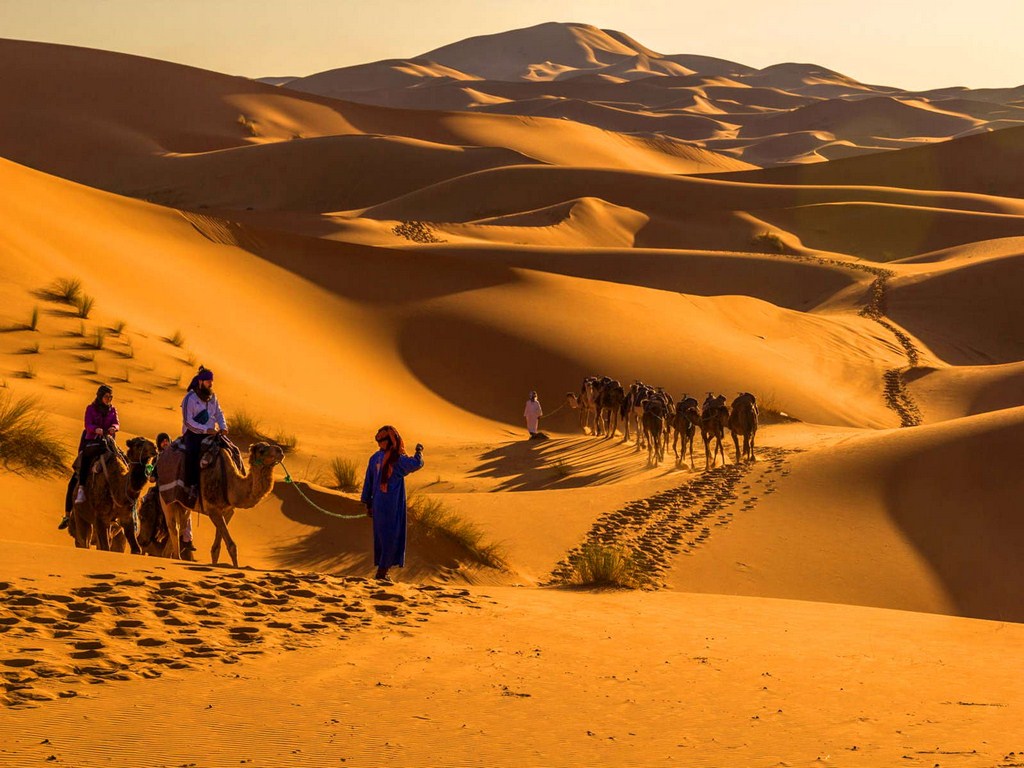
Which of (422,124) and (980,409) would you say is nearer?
(980,409)

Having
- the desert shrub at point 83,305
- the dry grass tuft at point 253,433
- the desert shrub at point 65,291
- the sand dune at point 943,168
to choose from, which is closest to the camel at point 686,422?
the dry grass tuft at point 253,433

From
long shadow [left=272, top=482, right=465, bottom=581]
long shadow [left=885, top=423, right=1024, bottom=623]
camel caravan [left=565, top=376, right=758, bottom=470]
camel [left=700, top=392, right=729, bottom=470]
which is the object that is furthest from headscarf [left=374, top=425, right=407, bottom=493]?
camel [left=700, top=392, right=729, bottom=470]

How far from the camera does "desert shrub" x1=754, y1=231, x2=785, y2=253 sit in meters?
64.4

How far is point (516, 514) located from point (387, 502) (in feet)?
17.4

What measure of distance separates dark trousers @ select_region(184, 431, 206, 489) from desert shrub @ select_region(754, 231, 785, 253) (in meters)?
56.4

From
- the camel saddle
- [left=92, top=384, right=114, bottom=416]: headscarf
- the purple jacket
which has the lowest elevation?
the camel saddle

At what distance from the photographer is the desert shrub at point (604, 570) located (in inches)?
508

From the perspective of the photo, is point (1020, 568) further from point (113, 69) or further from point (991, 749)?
point (113, 69)

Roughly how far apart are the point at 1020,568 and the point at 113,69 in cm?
10759

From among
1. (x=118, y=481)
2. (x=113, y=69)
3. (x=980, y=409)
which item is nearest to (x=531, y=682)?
(x=118, y=481)

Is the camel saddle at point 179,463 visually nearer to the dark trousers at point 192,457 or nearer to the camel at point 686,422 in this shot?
the dark trousers at point 192,457

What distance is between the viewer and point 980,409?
3098 centimetres

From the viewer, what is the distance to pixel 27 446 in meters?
14.1

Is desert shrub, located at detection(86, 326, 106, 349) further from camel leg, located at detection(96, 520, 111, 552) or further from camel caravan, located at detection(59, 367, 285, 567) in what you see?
camel leg, located at detection(96, 520, 111, 552)
